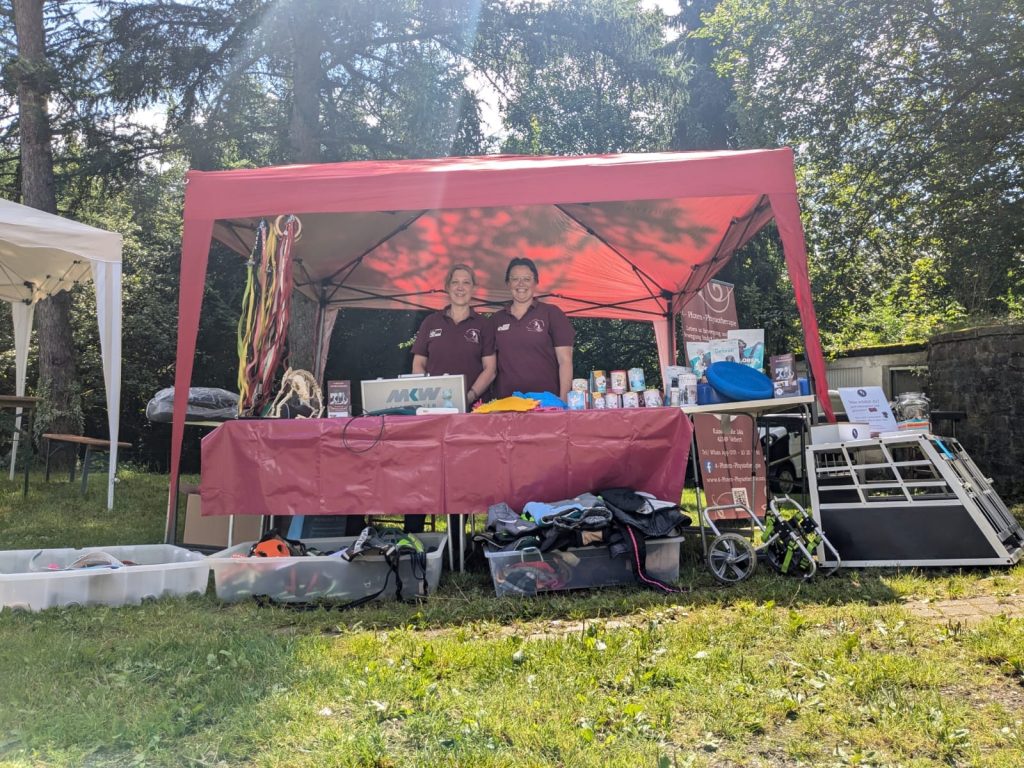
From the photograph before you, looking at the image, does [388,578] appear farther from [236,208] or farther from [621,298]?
[621,298]

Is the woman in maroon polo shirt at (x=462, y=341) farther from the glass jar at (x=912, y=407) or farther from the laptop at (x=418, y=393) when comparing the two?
the glass jar at (x=912, y=407)

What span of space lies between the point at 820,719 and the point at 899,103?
841 cm

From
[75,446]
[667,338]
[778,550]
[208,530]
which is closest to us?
[778,550]

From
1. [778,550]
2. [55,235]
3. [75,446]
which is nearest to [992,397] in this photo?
[778,550]

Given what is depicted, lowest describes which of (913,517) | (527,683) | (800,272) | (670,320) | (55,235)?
(527,683)

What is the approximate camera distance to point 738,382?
13.1ft

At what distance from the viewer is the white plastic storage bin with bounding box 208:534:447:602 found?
3365mm

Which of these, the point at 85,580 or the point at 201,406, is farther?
the point at 201,406

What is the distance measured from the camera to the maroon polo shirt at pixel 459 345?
511 cm

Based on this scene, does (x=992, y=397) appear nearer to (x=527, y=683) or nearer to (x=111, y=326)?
(x=527, y=683)

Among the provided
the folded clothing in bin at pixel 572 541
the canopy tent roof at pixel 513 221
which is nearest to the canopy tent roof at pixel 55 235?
the canopy tent roof at pixel 513 221

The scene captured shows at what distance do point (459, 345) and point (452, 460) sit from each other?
1.39 m

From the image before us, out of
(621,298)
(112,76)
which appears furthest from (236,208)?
(112,76)

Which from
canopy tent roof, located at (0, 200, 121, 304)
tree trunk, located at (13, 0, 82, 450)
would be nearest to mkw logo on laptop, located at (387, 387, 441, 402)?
canopy tent roof, located at (0, 200, 121, 304)
